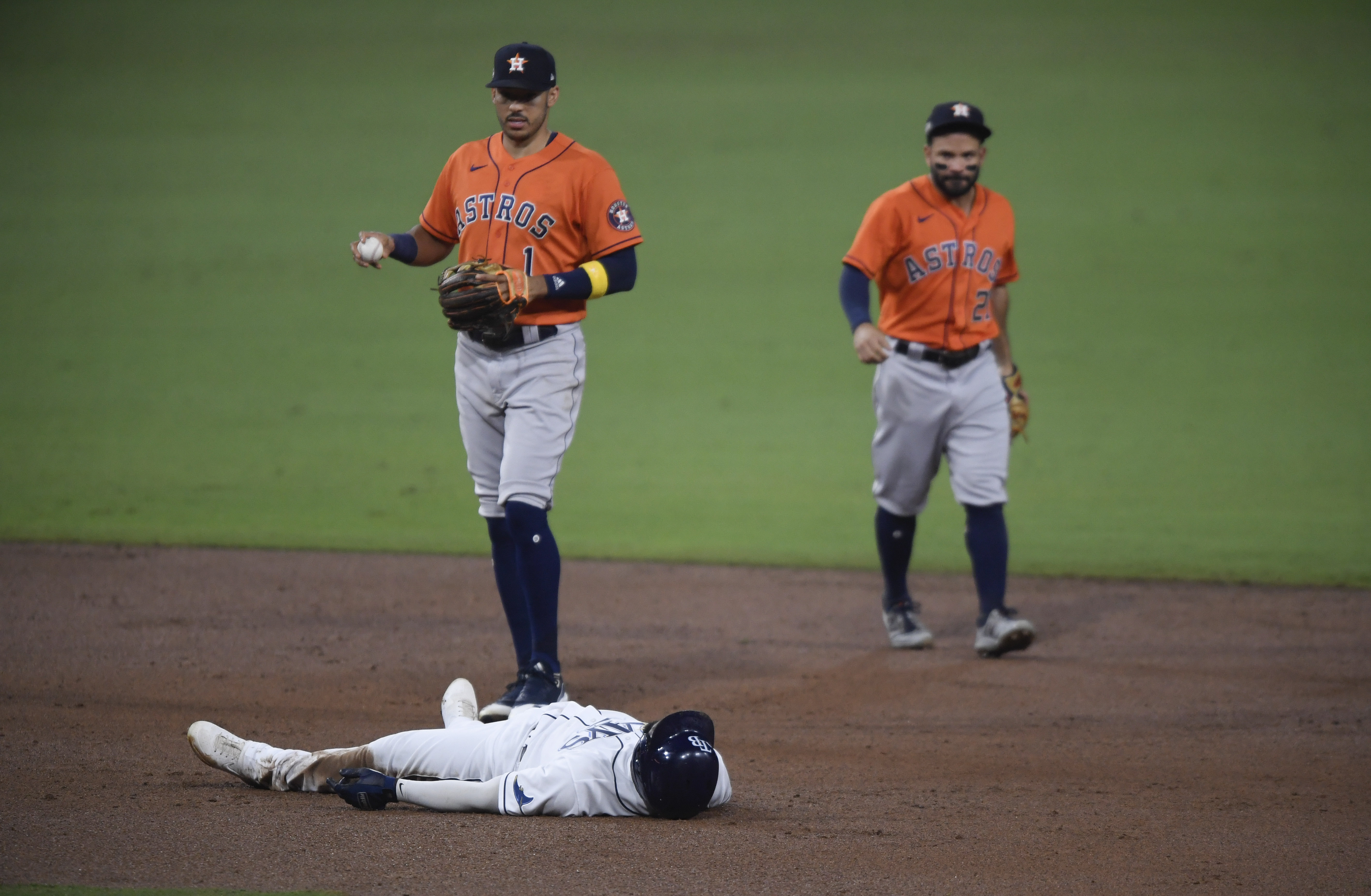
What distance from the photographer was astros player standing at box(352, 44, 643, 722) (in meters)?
3.93

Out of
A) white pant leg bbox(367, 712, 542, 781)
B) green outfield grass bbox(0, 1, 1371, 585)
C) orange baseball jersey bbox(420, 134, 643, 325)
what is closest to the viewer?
white pant leg bbox(367, 712, 542, 781)

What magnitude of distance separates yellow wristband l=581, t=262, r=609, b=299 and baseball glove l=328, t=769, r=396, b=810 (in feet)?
5.06

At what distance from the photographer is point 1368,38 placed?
1228cm

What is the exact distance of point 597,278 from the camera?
3979 millimetres

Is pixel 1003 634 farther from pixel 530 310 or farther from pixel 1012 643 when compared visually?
pixel 530 310

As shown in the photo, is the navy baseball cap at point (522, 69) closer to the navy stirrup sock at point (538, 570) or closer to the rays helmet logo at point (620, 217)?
the rays helmet logo at point (620, 217)

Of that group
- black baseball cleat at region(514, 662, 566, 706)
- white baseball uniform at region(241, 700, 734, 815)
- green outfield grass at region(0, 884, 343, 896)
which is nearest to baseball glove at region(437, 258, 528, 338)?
black baseball cleat at region(514, 662, 566, 706)

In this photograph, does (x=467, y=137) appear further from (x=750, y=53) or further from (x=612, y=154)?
(x=750, y=53)

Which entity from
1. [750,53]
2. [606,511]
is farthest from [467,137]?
[606,511]

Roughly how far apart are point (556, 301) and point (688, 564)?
253cm

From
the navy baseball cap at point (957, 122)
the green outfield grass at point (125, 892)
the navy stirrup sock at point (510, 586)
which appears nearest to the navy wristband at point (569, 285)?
the navy stirrup sock at point (510, 586)

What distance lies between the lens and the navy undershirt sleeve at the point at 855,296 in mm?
4875

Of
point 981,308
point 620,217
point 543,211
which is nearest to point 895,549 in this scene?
point 981,308

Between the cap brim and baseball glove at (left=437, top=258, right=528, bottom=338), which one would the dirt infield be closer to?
baseball glove at (left=437, top=258, right=528, bottom=338)
